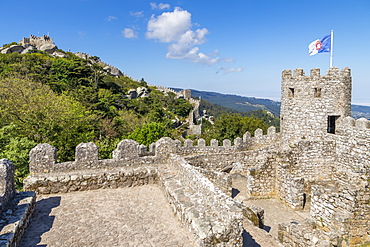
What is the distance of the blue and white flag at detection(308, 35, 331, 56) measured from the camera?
12.2 m

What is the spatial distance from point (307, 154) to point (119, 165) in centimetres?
801

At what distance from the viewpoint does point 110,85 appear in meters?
55.5

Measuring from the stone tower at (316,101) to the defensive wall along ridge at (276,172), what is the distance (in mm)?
41

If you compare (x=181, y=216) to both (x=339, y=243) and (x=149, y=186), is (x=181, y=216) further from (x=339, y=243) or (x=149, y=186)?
(x=339, y=243)

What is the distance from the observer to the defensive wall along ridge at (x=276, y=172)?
4.77 meters

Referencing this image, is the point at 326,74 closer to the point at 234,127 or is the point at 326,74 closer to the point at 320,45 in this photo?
the point at 320,45

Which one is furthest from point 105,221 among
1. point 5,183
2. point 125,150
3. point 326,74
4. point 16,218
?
point 326,74

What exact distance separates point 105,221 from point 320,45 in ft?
42.3

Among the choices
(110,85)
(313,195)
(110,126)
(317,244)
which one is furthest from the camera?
(110,85)

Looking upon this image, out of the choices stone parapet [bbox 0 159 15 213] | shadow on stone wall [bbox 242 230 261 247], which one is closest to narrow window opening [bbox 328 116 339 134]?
shadow on stone wall [bbox 242 230 261 247]

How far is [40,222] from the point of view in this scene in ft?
14.9

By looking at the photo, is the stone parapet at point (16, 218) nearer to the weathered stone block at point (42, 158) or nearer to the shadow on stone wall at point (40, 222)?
the shadow on stone wall at point (40, 222)

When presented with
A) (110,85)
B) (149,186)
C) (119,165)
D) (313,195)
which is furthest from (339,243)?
(110,85)

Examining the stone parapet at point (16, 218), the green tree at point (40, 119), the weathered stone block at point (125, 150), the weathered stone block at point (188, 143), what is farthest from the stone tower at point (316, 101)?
the green tree at point (40, 119)
